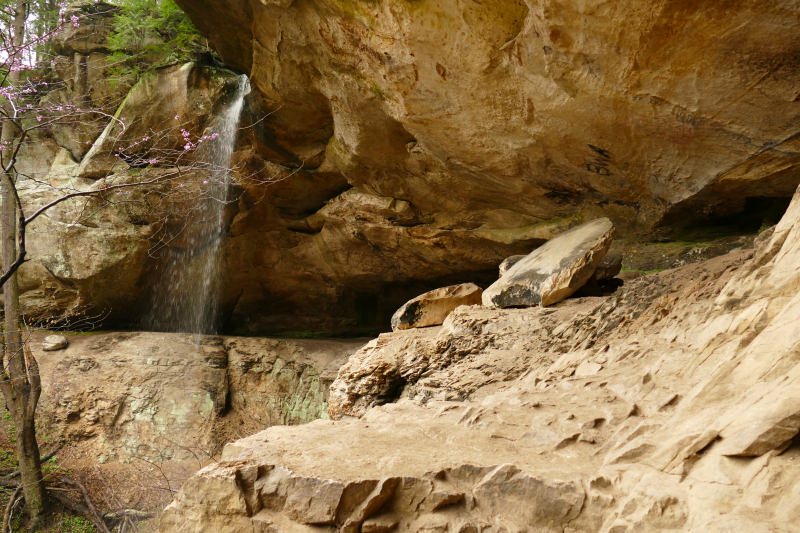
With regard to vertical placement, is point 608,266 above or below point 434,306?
above

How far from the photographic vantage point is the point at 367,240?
383 inches

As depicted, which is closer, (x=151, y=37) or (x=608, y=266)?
(x=608, y=266)

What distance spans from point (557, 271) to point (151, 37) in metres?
8.24

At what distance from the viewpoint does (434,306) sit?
21.2 feet

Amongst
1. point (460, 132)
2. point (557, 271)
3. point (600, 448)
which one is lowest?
point (600, 448)

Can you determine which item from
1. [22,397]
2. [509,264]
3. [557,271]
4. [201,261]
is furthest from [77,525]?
[557,271]

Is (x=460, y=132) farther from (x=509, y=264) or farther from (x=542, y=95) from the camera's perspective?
(x=509, y=264)

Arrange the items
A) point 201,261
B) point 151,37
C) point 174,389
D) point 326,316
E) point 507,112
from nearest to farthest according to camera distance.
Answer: point 507,112
point 174,389
point 151,37
point 201,261
point 326,316

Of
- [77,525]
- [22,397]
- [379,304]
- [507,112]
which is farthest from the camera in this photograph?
Answer: [379,304]

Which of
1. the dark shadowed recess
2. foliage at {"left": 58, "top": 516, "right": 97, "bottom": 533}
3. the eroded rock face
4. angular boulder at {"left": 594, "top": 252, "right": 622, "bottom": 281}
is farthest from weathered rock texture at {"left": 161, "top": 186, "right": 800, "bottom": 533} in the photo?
the dark shadowed recess

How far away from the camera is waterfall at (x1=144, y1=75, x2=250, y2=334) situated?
916 cm

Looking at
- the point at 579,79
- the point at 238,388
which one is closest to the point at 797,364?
the point at 579,79

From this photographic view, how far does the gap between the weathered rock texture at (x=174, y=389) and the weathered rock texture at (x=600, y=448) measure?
19.6ft

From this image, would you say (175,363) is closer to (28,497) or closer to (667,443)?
(28,497)
